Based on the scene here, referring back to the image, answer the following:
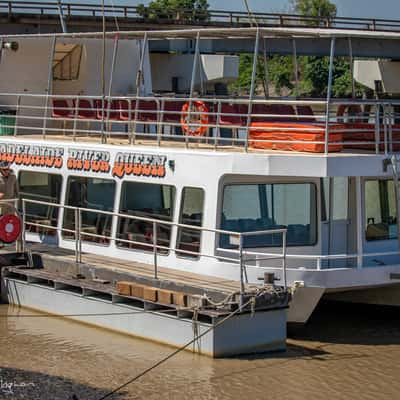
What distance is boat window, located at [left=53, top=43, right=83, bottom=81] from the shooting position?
23.7m

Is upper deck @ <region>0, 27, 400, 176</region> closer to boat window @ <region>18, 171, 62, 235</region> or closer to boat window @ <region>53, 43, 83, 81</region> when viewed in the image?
boat window @ <region>53, 43, 83, 81</region>

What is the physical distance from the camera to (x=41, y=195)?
65.8ft

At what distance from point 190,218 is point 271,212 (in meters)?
1.30

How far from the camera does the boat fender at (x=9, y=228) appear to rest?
18.0 metres

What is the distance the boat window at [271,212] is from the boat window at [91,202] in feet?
8.46

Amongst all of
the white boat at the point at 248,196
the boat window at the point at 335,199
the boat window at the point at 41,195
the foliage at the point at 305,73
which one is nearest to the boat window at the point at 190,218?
the white boat at the point at 248,196

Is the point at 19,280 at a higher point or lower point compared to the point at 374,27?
lower

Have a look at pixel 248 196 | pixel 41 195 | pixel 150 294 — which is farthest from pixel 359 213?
pixel 41 195

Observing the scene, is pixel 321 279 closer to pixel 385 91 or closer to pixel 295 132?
pixel 295 132

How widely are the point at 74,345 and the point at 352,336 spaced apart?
168 inches

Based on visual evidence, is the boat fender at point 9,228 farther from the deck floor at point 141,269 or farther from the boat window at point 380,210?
the boat window at point 380,210

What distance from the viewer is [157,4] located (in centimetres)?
10625

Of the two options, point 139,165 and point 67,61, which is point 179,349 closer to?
point 139,165

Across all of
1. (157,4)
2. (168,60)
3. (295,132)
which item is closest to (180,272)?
(295,132)
